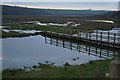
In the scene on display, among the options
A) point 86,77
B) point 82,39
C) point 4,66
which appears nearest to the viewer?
point 86,77

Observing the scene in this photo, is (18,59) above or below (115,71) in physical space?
below

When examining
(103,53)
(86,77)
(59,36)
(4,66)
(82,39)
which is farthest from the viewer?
(59,36)

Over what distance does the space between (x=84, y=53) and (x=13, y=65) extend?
821 centimetres

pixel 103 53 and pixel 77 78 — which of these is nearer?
pixel 77 78

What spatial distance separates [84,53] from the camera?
19703 millimetres

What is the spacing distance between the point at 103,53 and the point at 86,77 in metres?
9.67

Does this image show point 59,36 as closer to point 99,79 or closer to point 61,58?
point 61,58

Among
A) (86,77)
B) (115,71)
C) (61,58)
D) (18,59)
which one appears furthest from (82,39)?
(115,71)

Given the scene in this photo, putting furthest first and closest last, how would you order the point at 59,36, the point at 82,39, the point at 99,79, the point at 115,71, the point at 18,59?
1. the point at 59,36
2. the point at 82,39
3. the point at 18,59
4. the point at 99,79
5. the point at 115,71

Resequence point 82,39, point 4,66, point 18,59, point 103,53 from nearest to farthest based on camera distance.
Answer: point 4,66, point 18,59, point 103,53, point 82,39

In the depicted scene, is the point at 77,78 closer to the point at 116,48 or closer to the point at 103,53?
the point at 103,53

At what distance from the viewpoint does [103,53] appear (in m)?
19.2

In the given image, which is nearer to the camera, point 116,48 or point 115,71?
point 115,71

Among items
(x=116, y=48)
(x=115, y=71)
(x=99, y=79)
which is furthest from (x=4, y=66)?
(x=116, y=48)
